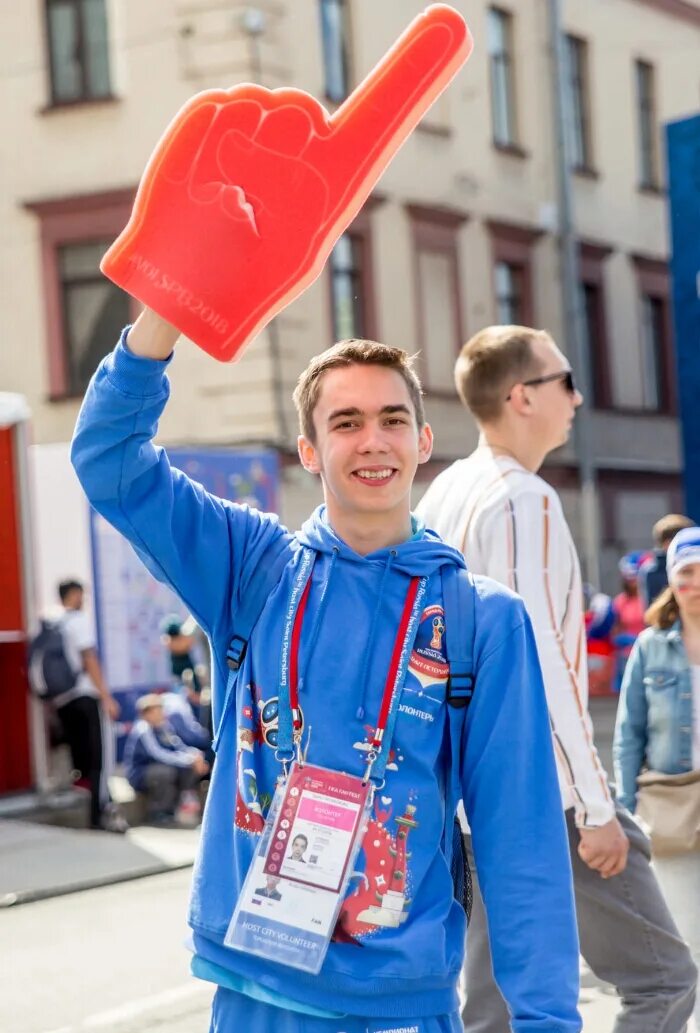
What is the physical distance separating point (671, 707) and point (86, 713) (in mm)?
6573

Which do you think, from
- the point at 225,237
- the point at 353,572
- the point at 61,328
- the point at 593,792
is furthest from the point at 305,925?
the point at 61,328

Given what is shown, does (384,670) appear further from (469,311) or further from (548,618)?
(469,311)

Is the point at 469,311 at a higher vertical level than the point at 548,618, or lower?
higher

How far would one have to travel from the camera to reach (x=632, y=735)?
546 cm

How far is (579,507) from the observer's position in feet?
77.4

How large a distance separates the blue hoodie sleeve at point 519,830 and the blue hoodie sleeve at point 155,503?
1.41 ft

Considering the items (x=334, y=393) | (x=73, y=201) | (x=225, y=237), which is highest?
(x=73, y=201)

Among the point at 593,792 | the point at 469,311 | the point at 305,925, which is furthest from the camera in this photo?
the point at 469,311

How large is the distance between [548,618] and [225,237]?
145 centimetres

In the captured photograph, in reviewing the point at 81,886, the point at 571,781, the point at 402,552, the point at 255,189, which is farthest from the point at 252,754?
the point at 81,886

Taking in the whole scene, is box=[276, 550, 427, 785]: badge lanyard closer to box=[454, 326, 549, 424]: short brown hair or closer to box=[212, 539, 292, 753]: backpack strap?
box=[212, 539, 292, 753]: backpack strap

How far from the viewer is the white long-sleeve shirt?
381cm

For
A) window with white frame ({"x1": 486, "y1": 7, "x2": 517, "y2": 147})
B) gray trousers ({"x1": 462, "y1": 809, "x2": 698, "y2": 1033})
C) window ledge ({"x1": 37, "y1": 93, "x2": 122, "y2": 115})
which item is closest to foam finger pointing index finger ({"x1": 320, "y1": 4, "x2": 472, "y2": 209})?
gray trousers ({"x1": 462, "y1": 809, "x2": 698, "y2": 1033})

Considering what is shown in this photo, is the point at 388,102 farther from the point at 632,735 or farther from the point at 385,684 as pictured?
the point at 632,735
